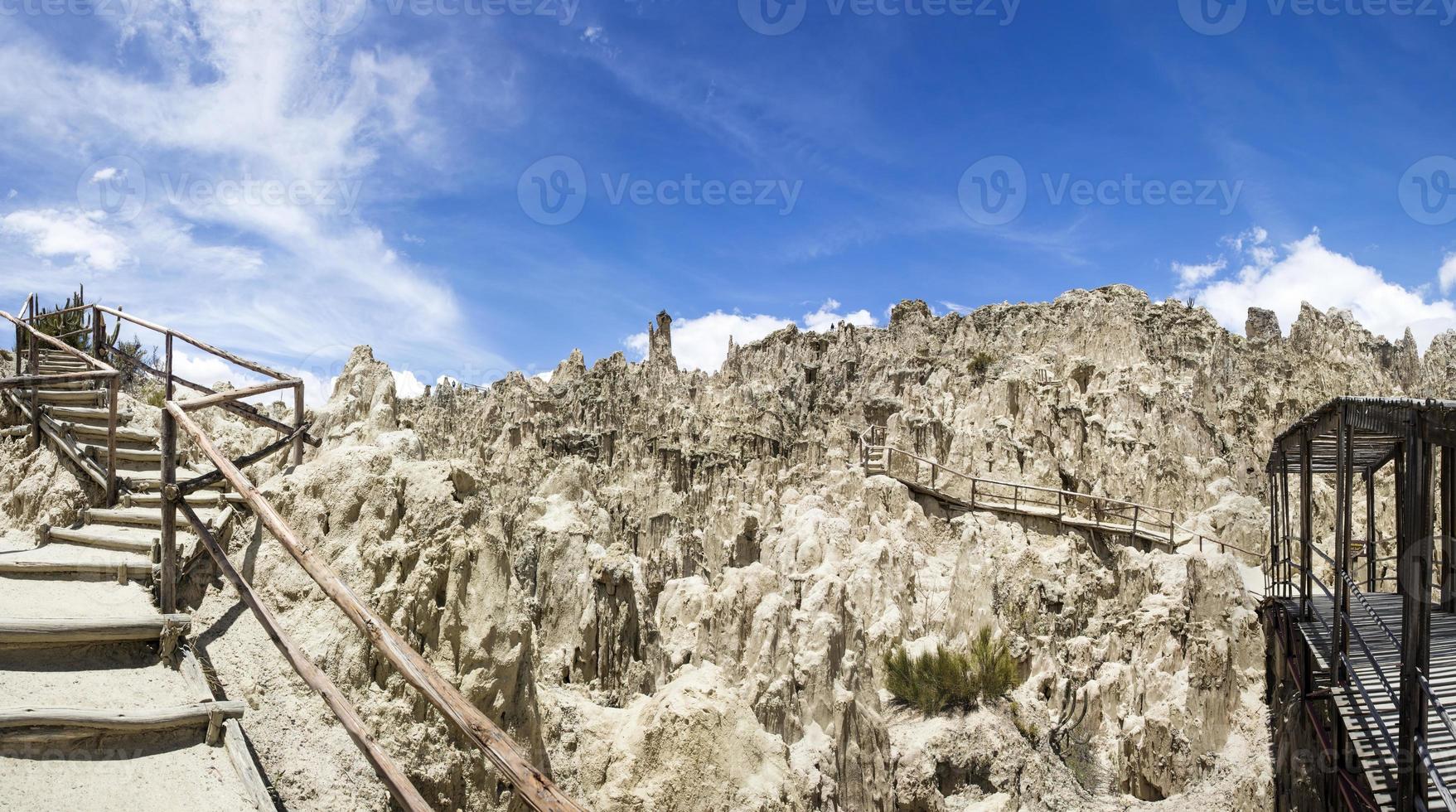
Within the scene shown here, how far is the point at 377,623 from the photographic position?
3225 mm

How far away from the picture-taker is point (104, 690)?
3.44m

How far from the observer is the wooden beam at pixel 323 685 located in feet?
10.4

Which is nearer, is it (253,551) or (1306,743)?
(253,551)

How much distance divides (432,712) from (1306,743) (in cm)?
895

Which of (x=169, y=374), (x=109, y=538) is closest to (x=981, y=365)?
(x=169, y=374)

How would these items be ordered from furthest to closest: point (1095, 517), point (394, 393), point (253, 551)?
point (1095, 517) < point (394, 393) < point (253, 551)

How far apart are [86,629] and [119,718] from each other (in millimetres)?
720

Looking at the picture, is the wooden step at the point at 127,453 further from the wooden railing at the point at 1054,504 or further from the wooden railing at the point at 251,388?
the wooden railing at the point at 1054,504

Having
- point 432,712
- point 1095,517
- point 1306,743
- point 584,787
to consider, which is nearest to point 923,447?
point 1095,517

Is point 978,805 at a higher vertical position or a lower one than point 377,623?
lower

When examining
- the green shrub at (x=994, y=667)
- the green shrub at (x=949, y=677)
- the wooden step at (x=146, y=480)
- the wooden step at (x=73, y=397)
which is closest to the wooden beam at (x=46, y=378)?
the wooden step at (x=146, y=480)

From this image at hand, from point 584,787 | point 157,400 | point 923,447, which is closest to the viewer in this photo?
point 584,787

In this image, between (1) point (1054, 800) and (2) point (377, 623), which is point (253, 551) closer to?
(2) point (377, 623)

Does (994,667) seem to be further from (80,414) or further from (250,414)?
(80,414)
